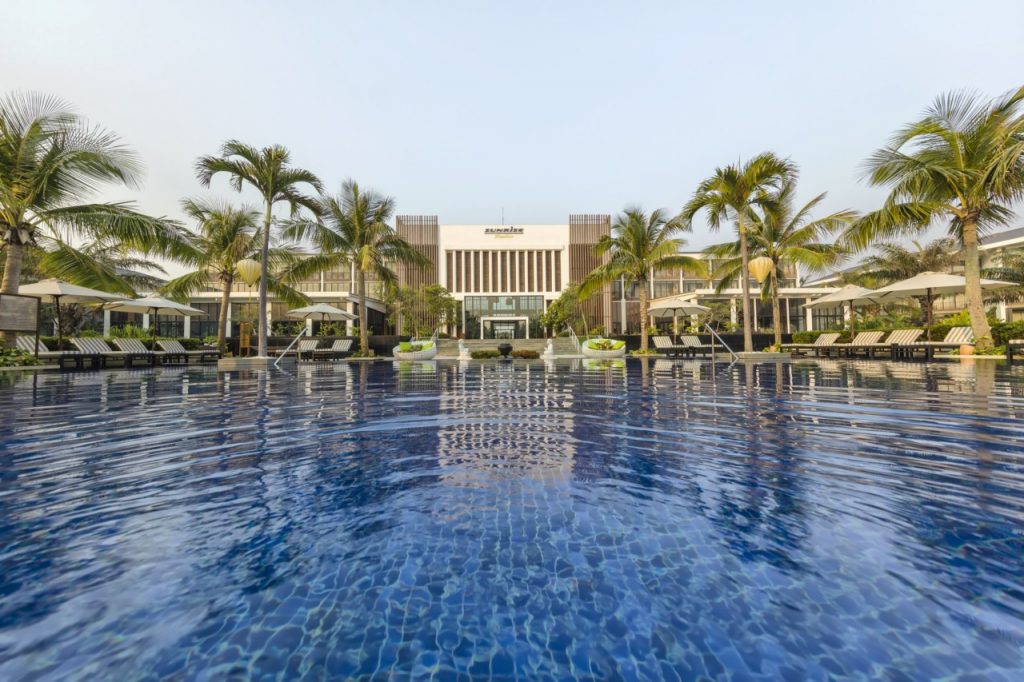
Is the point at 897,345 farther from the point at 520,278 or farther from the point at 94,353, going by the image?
the point at 520,278

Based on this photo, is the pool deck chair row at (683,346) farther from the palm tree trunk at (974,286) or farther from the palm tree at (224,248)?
the palm tree at (224,248)

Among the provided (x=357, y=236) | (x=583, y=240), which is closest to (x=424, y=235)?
(x=583, y=240)

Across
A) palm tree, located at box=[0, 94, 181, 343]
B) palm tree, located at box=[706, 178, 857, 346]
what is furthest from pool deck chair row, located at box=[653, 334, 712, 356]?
palm tree, located at box=[0, 94, 181, 343]

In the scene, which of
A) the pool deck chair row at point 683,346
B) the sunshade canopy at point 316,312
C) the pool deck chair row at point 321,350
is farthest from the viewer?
the pool deck chair row at point 683,346

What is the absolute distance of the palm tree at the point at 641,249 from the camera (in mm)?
21938

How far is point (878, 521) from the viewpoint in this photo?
2.42 meters

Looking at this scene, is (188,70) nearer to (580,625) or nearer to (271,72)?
(271,72)

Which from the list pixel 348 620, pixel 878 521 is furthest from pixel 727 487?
pixel 348 620

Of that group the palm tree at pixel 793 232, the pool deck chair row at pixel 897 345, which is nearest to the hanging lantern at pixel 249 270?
the palm tree at pixel 793 232

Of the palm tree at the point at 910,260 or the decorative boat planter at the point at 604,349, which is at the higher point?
the palm tree at the point at 910,260

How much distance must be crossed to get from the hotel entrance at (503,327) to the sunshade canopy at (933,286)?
29.4m

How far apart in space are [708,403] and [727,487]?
3.76 meters

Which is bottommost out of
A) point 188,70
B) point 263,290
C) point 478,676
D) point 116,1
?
point 478,676

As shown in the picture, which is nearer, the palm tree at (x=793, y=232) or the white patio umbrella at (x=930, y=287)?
the white patio umbrella at (x=930, y=287)
